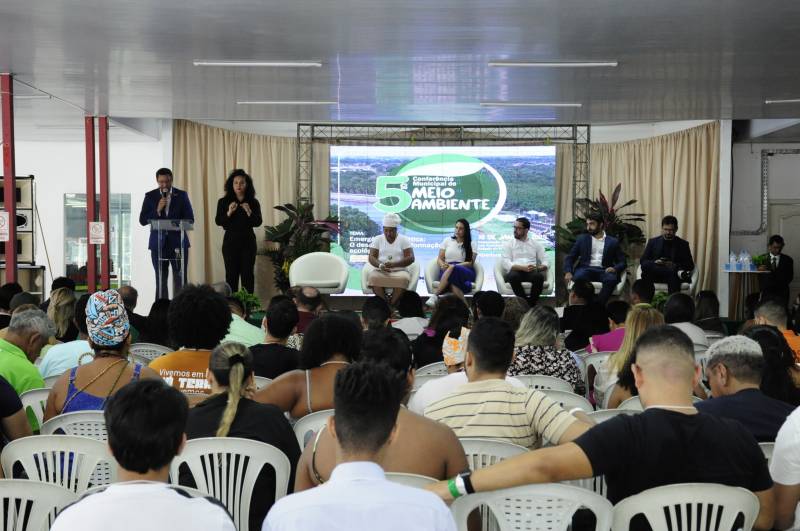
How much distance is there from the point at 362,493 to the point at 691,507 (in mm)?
1051

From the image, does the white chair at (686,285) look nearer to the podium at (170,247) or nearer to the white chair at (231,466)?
the podium at (170,247)

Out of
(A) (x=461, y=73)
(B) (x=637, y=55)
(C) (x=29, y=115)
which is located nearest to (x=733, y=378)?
(B) (x=637, y=55)

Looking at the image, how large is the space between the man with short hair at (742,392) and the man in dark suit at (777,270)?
33.4ft

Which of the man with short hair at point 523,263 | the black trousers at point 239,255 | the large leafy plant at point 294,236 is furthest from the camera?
the large leafy plant at point 294,236

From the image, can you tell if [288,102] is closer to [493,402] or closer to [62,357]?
[62,357]

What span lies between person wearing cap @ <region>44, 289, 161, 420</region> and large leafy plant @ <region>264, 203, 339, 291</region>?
9238mm

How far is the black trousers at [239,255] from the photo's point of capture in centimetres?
1102

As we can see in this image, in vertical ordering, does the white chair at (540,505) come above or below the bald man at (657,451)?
below

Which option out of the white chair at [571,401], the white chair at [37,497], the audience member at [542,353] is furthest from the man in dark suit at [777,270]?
the white chair at [37,497]

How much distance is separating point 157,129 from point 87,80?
4.59m

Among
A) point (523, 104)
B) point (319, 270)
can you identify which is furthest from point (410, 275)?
point (523, 104)

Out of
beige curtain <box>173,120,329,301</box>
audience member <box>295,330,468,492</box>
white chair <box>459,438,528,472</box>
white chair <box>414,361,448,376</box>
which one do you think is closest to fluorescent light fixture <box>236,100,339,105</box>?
beige curtain <box>173,120,329,301</box>

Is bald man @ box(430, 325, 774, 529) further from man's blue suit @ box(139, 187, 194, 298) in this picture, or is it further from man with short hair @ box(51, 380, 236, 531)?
man's blue suit @ box(139, 187, 194, 298)

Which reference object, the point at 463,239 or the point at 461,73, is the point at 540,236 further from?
the point at 461,73
